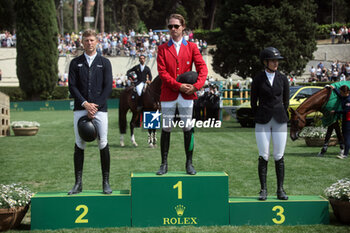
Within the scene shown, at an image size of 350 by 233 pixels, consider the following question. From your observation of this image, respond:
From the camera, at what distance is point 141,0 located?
56.6m

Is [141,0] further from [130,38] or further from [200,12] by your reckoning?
[130,38]

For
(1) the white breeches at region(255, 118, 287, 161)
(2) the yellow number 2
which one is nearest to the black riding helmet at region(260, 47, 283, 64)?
(1) the white breeches at region(255, 118, 287, 161)

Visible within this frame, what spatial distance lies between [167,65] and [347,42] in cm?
3893

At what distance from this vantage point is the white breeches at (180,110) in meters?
6.07

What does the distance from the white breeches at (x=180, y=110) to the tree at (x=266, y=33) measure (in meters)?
22.8

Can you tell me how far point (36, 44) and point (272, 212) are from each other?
33.3 metres

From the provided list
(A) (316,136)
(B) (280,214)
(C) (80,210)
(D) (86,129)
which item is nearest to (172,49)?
(D) (86,129)

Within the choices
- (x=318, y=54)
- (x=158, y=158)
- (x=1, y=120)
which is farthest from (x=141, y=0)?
(x=158, y=158)

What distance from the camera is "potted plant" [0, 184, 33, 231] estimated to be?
5613 millimetres

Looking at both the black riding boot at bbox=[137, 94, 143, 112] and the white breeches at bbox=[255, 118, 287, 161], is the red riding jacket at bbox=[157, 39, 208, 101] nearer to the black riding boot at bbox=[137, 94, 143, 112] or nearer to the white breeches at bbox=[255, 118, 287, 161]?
the white breeches at bbox=[255, 118, 287, 161]

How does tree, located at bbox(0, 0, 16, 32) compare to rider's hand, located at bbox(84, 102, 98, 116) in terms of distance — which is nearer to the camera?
rider's hand, located at bbox(84, 102, 98, 116)

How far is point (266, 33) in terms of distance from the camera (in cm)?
2828

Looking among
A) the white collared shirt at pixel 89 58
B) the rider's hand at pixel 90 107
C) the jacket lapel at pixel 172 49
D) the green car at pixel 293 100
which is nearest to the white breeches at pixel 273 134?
the jacket lapel at pixel 172 49

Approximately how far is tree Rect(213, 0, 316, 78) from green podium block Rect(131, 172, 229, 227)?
23315 millimetres
